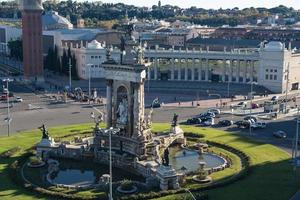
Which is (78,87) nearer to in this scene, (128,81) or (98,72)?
(98,72)

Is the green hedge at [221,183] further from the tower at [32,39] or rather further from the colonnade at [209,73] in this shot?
the tower at [32,39]

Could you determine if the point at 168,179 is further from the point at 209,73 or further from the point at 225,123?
the point at 209,73

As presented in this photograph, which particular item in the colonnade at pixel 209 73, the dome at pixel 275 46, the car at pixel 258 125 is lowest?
the car at pixel 258 125

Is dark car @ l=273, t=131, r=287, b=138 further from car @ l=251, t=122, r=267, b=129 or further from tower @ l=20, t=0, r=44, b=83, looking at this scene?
tower @ l=20, t=0, r=44, b=83

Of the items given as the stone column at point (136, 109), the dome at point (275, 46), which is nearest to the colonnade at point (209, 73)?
the dome at point (275, 46)

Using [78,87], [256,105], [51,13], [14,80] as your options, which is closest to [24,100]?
[78,87]

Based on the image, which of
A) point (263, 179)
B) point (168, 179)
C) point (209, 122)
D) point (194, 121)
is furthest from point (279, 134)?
point (168, 179)

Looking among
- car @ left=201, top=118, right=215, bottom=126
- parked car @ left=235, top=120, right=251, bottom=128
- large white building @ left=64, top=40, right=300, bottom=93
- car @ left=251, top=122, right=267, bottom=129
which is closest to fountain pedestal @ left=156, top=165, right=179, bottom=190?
car @ left=251, top=122, right=267, bottom=129
